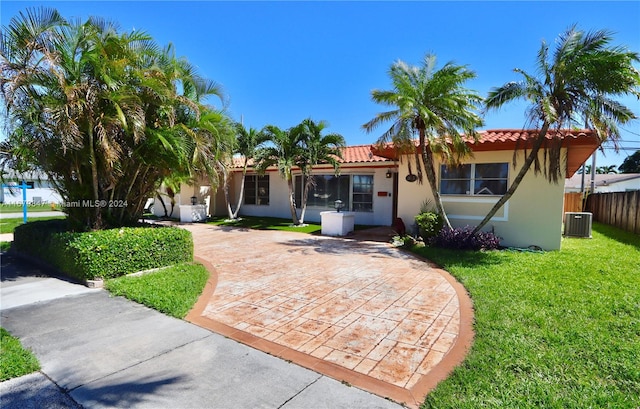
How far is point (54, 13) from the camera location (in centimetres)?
638

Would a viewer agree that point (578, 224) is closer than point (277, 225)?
Yes

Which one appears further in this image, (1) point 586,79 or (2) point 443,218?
(2) point 443,218

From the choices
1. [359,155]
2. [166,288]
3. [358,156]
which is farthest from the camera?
[359,155]

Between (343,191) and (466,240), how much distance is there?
8.09m

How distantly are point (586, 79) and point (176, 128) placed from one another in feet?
32.4

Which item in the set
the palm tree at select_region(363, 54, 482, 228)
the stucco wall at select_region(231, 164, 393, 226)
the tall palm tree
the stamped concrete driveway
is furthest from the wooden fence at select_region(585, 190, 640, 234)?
the tall palm tree

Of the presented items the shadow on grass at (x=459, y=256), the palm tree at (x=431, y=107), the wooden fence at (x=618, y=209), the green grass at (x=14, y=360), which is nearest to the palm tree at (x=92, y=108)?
the green grass at (x=14, y=360)

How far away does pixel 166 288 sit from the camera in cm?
595

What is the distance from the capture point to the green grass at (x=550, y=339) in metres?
2.95

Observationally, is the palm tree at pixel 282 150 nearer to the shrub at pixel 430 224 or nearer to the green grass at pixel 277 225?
the green grass at pixel 277 225

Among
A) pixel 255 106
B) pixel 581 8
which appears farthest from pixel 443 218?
pixel 255 106

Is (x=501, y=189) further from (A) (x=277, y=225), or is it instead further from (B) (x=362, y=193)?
(A) (x=277, y=225)

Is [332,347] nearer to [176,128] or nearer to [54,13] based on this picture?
[176,128]

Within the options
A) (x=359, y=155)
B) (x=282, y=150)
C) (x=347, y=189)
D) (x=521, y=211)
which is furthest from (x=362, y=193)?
(x=521, y=211)
